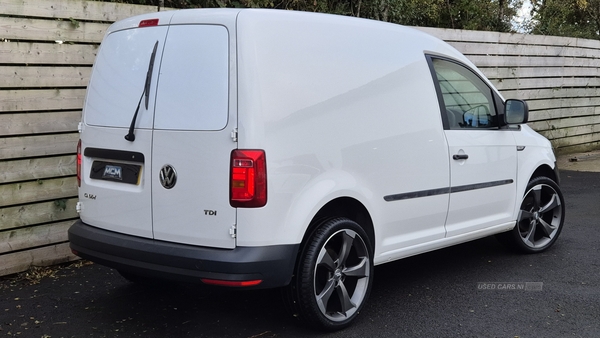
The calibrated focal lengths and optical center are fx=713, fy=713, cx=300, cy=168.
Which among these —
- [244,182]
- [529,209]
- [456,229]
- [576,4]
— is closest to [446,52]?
[456,229]

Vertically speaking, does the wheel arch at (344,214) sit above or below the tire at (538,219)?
above

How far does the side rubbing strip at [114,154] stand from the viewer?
166 inches

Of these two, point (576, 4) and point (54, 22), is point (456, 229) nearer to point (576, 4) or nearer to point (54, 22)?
point (54, 22)

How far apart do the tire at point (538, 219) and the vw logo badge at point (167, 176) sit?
10.5ft

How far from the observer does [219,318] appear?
465 cm

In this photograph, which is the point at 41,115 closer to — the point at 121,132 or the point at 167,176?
the point at 121,132

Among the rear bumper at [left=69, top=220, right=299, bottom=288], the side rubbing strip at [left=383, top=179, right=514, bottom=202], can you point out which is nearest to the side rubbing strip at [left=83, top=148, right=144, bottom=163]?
the rear bumper at [left=69, top=220, right=299, bottom=288]

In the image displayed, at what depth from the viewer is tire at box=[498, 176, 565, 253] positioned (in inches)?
242

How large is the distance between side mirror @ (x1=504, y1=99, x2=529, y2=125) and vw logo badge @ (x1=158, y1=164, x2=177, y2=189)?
289 centimetres

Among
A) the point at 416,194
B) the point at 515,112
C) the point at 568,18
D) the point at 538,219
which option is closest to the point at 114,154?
the point at 416,194

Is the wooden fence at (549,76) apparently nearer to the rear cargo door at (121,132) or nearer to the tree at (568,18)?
the tree at (568,18)

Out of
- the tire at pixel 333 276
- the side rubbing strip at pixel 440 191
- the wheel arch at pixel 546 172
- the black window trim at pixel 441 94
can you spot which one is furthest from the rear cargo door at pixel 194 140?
the wheel arch at pixel 546 172

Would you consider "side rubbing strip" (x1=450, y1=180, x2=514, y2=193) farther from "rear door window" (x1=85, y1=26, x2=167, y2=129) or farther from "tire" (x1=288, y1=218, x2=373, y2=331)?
"rear door window" (x1=85, y1=26, x2=167, y2=129)

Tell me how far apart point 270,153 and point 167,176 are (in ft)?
2.09
